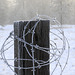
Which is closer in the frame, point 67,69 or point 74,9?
point 67,69

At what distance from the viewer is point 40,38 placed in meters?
1.16

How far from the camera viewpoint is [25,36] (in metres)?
1.13

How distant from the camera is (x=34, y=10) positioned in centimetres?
3347

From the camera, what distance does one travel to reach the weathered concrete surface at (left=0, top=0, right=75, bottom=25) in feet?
84.9

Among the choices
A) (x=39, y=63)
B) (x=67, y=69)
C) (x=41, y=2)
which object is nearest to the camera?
(x=39, y=63)

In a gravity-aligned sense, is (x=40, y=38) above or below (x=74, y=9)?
below

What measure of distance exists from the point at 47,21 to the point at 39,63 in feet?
0.95

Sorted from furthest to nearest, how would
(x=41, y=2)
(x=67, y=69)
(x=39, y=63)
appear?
(x=41, y=2) < (x=67, y=69) < (x=39, y=63)

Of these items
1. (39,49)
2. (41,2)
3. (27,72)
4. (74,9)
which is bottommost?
(27,72)

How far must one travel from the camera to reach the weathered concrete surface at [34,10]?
25.9m

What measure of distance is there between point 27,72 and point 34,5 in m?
37.0

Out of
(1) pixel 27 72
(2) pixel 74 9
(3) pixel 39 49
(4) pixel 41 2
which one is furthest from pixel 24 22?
(4) pixel 41 2

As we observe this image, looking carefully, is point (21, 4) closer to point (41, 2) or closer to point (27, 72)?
point (41, 2)

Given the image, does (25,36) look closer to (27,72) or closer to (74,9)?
(27,72)
